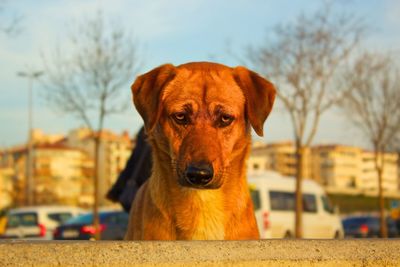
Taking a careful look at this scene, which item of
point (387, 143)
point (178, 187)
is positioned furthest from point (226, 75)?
point (387, 143)

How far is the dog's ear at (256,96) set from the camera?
4582mm

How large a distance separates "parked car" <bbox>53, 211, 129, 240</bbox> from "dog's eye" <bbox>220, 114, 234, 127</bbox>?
19.3 m

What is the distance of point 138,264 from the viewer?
126 inches

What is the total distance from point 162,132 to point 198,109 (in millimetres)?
265

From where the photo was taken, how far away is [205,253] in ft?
10.9

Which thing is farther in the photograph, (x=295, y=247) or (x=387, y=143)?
(x=387, y=143)

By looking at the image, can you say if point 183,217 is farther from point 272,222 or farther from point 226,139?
point 272,222

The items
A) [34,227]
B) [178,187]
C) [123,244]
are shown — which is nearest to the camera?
[123,244]

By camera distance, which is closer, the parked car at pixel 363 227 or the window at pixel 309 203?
the window at pixel 309 203

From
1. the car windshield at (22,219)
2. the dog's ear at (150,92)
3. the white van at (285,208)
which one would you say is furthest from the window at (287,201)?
the dog's ear at (150,92)

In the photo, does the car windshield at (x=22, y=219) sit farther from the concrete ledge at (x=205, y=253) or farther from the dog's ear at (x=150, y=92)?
the concrete ledge at (x=205, y=253)

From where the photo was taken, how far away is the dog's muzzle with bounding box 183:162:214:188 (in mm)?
4070

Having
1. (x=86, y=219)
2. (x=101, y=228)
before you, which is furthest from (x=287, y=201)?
(x=101, y=228)

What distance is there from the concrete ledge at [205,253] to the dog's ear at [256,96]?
1.14 m
